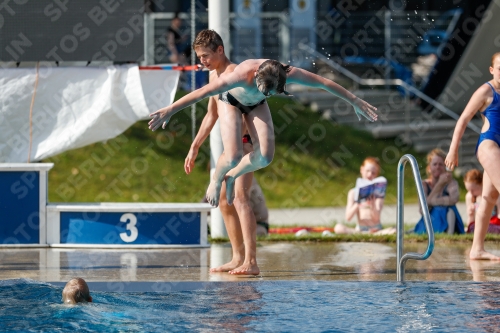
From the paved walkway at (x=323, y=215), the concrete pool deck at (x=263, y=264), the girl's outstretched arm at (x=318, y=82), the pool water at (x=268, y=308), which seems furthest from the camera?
the paved walkway at (x=323, y=215)

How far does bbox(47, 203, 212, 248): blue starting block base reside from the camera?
9188 millimetres

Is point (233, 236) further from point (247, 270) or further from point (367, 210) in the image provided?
point (367, 210)

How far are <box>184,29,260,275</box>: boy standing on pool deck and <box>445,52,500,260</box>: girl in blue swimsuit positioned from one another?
1.90 metres

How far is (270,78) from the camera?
6.70 meters

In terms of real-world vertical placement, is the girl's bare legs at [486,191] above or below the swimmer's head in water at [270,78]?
below

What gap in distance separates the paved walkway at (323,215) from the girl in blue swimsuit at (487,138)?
16.4 feet

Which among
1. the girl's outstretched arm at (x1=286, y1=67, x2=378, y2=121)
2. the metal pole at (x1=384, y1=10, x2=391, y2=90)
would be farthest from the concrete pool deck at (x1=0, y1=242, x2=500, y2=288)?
the metal pole at (x1=384, y1=10, x2=391, y2=90)

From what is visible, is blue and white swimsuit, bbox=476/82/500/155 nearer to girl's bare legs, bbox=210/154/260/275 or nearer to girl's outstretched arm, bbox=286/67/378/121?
girl's outstretched arm, bbox=286/67/378/121

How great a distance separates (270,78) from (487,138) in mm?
2501

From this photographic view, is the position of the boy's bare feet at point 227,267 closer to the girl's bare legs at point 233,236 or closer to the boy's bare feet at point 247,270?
the girl's bare legs at point 233,236

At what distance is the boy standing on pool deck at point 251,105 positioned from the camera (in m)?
6.73

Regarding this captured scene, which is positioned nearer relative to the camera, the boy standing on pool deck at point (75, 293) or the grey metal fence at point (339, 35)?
the boy standing on pool deck at point (75, 293)

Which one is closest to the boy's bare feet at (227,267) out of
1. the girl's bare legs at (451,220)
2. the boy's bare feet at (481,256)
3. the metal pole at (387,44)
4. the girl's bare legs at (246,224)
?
the girl's bare legs at (246,224)

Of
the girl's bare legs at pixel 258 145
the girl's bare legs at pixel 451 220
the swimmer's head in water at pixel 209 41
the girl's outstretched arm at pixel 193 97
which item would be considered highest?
the swimmer's head in water at pixel 209 41
